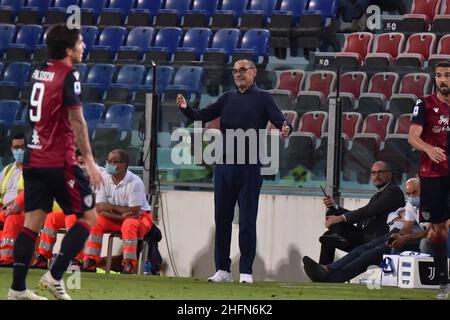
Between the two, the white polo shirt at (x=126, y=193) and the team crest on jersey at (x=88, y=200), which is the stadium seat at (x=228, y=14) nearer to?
the white polo shirt at (x=126, y=193)

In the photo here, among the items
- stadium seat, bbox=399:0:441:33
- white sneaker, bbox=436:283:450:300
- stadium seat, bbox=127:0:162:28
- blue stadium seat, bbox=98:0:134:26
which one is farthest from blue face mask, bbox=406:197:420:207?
blue stadium seat, bbox=98:0:134:26

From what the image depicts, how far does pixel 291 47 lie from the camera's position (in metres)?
21.3

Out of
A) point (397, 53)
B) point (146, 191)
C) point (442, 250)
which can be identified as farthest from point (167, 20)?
point (442, 250)

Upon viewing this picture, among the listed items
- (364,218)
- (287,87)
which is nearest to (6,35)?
(287,87)

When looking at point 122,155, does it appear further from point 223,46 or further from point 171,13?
point 171,13

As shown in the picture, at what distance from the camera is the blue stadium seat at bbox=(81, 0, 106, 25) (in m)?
23.4

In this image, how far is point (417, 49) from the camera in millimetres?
19281

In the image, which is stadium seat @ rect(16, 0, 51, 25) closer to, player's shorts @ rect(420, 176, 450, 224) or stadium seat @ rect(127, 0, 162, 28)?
stadium seat @ rect(127, 0, 162, 28)

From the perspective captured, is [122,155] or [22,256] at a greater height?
[122,155]

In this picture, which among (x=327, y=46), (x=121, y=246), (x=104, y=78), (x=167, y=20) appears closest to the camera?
(x=121, y=246)

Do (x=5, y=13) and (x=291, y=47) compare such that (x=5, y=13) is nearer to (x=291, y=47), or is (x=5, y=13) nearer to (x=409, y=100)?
(x=291, y=47)

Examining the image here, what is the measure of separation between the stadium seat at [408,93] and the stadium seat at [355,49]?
436 centimetres

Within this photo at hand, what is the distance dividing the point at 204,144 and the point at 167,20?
7.62 metres

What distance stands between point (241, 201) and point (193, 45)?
856 centimetres
